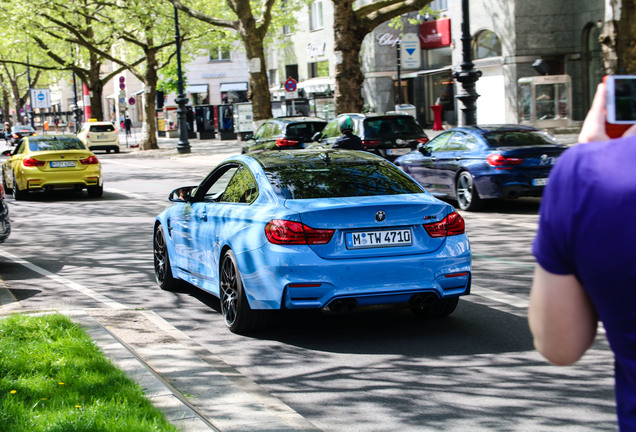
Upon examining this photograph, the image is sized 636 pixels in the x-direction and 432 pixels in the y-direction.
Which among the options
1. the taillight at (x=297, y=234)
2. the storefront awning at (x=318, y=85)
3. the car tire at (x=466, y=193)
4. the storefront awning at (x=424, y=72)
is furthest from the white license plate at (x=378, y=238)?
the storefront awning at (x=318, y=85)

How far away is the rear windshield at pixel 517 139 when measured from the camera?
14797 mm

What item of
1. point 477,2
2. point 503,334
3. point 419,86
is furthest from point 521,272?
point 419,86

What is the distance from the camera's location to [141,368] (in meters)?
5.46

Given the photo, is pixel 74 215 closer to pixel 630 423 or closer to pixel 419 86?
pixel 630 423

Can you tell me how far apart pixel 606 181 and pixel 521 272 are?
7.77 m

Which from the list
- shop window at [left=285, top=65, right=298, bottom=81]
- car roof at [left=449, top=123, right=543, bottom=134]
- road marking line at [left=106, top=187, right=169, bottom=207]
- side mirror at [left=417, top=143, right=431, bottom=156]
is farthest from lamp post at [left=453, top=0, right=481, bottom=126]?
shop window at [left=285, top=65, right=298, bottom=81]

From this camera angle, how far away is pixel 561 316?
192cm

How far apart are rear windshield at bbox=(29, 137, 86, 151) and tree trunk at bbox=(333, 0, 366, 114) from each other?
8315 mm

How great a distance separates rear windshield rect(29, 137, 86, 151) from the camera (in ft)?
66.8

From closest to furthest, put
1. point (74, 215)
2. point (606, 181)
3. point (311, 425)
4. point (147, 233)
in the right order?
point (606, 181) → point (311, 425) → point (147, 233) → point (74, 215)

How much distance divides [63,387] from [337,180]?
2.83m

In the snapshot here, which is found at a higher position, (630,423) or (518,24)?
(518,24)

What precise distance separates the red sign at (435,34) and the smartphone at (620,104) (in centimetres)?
4282

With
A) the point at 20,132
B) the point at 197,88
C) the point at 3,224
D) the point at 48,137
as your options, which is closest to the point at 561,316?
the point at 3,224
